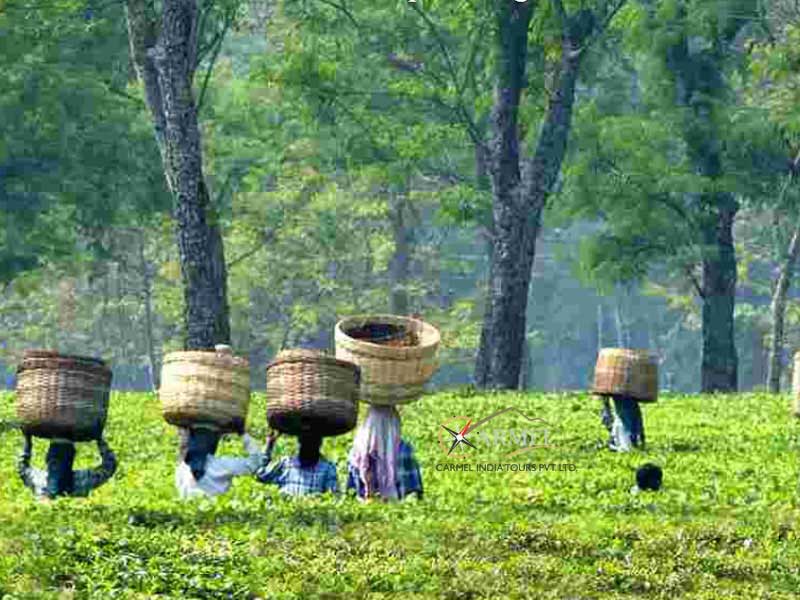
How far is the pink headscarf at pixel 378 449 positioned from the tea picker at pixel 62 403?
214cm

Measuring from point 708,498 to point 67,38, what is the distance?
27.1 m


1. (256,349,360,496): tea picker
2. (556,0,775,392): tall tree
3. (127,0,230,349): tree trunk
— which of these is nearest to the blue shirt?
(256,349,360,496): tea picker

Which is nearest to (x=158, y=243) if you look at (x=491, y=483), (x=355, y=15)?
(x=355, y=15)

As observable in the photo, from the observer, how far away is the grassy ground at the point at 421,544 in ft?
46.7

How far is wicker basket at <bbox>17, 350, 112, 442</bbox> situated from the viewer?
1598 cm

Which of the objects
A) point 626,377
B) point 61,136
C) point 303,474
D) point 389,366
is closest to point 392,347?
point 389,366

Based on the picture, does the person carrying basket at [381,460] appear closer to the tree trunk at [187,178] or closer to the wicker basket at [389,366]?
the wicker basket at [389,366]

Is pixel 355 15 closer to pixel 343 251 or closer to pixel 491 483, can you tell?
pixel 343 251

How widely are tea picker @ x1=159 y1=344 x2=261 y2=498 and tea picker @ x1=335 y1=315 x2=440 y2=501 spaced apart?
1053mm

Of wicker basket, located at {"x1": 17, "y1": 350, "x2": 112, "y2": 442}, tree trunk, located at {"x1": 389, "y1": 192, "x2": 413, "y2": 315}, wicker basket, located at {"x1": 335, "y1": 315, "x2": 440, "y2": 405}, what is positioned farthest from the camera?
tree trunk, located at {"x1": 389, "y1": 192, "x2": 413, "y2": 315}

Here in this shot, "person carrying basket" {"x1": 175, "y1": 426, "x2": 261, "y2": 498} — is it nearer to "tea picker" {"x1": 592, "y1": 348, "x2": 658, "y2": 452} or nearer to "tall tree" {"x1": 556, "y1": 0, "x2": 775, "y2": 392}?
"tea picker" {"x1": 592, "y1": 348, "x2": 658, "y2": 452}

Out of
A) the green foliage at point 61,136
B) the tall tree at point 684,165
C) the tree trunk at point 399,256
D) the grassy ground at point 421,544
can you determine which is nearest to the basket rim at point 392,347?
the grassy ground at point 421,544

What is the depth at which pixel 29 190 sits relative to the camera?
136 ft

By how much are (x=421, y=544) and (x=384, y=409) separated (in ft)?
4.73
